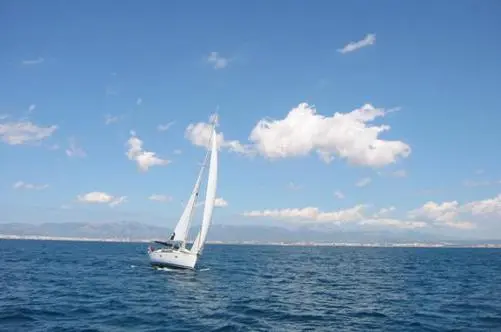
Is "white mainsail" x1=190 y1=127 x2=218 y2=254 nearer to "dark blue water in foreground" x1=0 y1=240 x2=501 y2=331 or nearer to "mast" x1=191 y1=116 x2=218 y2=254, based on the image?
"mast" x1=191 y1=116 x2=218 y2=254

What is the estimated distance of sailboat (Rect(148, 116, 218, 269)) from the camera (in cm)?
5772

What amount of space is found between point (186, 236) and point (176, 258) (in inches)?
175

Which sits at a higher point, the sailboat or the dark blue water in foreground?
the sailboat

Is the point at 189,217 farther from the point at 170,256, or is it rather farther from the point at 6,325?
the point at 6,325

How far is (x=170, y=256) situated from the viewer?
190 ft

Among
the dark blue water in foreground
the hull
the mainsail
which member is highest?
the mainsail

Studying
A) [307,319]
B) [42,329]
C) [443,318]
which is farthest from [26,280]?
[443,318]

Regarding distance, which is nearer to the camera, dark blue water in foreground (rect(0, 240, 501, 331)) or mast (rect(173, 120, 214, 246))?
dark blue water in foreground (rect(0, 240, 501, 331))

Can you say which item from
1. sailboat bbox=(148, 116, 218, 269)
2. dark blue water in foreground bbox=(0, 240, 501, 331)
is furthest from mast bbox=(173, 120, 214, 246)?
dark blue water in foreground bbox=(0, 240, 501, 331)

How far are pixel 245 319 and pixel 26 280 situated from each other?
29.3m

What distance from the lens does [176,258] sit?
189 ft

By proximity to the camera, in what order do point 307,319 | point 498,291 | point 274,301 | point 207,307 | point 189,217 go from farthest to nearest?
point 189,217 → point 498,291 → point 274,301 → point 207,307 → point 307,319

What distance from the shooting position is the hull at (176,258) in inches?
2259

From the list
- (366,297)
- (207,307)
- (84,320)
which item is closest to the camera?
(84,320)
